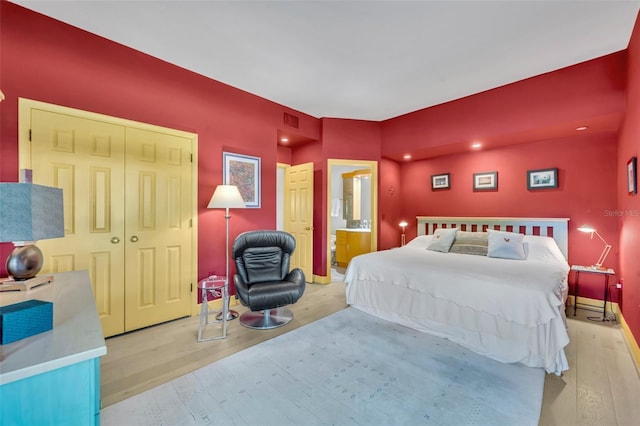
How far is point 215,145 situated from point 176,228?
3.74ft

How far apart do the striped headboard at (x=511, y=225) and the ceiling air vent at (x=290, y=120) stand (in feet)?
9.14

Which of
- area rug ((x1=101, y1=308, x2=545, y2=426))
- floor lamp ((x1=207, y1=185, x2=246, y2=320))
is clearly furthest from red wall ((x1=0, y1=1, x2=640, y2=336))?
area rug ((x1=101, y1=308, x2=545, y2=426))

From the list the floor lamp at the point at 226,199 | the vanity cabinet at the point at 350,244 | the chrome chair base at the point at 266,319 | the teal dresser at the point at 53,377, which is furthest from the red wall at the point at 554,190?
the teal dresser at the point at 53,377

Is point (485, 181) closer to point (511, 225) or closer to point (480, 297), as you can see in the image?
point (511, 225)

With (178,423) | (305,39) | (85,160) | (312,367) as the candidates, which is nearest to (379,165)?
(305,39)

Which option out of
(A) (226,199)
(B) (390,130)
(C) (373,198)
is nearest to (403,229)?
(C) (373,198)

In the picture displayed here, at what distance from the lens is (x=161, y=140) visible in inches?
119

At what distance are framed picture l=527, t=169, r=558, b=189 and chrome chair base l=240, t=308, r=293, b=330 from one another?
3905 mm

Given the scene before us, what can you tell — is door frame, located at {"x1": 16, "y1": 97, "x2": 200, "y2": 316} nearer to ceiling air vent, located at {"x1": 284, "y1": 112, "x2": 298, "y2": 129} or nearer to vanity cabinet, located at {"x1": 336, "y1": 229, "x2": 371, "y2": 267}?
ceiling air vent, located at {"x1": 284, "y1": 112, "x2": 298, "y2": 129}

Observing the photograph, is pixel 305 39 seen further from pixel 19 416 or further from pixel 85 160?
pixel 19 416

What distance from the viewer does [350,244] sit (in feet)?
19.9

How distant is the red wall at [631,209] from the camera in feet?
7.59

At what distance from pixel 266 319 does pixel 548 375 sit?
2.56 metres

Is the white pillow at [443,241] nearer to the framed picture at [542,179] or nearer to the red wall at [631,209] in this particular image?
the framed picture at [542,179]
